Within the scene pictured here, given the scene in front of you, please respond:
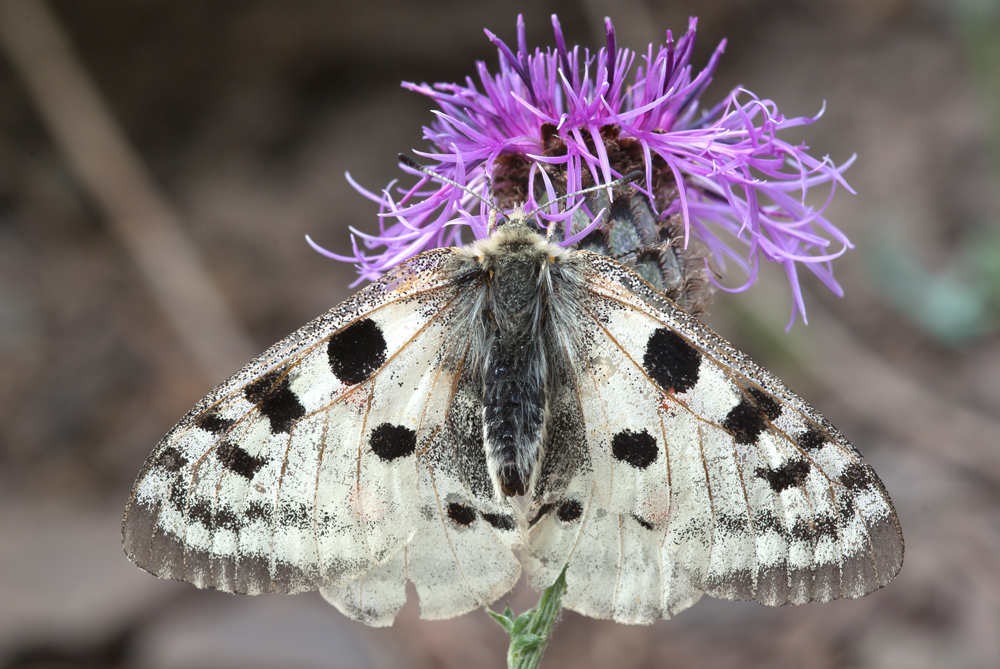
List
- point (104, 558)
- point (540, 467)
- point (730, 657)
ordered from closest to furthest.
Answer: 1. point (540, 467)
2. point (730, 657)
3. point (104, 558)

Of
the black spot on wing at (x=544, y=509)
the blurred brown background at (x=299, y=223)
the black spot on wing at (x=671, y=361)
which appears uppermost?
the blurred brown background at (x=299, y=223)

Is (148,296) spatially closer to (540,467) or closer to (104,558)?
(104,558)

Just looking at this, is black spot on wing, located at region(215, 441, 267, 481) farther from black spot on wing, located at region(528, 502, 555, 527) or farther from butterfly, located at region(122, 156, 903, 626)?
black spot on wing, located at region(528, 502, 555, 527)

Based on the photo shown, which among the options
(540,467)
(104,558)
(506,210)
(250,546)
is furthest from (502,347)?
(104,558)

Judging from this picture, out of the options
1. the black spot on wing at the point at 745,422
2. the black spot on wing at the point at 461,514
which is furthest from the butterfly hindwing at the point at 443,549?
the black spot on wing at the point at 745,422

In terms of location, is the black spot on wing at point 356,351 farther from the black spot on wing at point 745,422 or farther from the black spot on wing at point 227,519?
the black spot on wing at point 745,422

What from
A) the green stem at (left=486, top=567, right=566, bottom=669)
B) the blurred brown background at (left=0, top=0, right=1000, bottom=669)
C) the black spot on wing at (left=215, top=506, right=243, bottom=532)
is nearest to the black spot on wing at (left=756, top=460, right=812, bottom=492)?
the green stem at (left=486, top=567, right=566, bottom=669)

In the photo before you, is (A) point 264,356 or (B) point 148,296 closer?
(A) point 264,356
